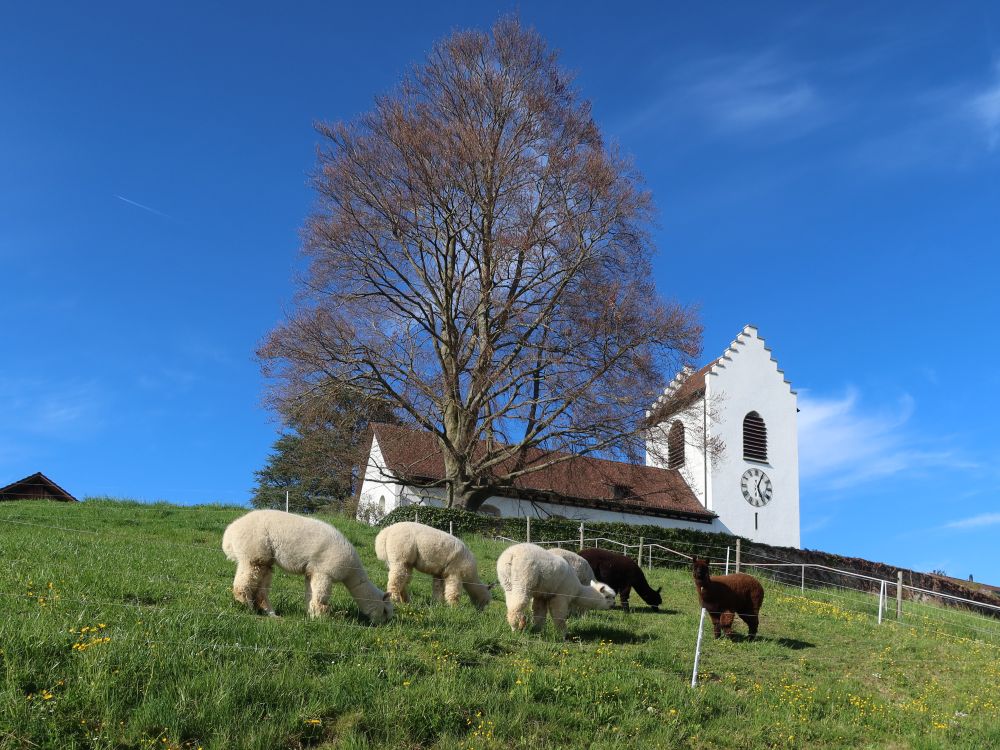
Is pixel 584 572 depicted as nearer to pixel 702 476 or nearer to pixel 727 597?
pixel 727 597

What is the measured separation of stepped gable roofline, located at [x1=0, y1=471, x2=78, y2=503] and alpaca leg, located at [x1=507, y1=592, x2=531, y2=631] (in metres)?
Result: 30.7

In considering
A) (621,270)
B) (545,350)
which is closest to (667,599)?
(545,350)

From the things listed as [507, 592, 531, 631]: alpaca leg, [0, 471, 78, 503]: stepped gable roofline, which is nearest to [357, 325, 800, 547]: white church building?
[0, 471, 78, 503]: stepped gable roofline

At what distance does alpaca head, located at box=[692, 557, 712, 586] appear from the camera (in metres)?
13.9

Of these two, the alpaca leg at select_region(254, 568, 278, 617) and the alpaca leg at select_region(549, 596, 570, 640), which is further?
the alpaca leg at select_region(549, 596, 570, 640)

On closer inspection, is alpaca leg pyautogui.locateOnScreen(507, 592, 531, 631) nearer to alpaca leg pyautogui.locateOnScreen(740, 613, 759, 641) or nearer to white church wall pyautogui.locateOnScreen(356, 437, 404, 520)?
alpaca leg pyautogui.locateOnScreen(740, 613, 759, 641)

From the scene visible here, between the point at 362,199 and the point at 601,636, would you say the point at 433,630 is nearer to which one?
→ the point at 601,636

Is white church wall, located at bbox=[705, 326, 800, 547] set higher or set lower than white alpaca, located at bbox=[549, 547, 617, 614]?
higher

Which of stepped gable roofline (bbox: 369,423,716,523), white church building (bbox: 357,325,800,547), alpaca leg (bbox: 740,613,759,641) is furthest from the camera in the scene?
white church building (bbox: 357,325,800,547)

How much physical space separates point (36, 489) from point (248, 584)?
3235 cm

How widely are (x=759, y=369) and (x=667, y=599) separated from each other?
34.7 meters

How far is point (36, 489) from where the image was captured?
3722cm

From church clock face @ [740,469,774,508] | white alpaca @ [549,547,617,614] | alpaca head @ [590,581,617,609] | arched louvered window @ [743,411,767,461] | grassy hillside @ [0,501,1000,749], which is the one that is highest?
arched louvered window @ [743,411,767,461]

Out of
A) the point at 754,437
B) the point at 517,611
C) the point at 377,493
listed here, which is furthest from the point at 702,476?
the point at 517,611
